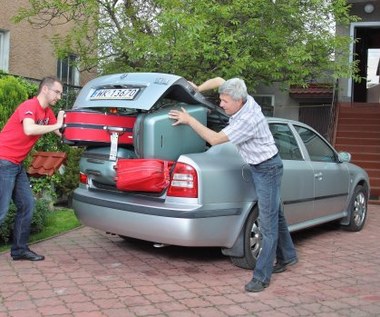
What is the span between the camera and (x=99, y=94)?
5234mm

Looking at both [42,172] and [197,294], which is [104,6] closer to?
[42,172]

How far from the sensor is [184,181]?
192 inches

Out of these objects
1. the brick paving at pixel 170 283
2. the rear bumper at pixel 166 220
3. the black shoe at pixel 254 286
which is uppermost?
the rear bumper at pixel 166 220

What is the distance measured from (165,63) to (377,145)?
270 inches

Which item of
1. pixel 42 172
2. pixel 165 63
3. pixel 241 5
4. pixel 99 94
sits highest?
pixel 241 5

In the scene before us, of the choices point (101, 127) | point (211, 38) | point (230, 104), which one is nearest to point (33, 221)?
point (101, 127)

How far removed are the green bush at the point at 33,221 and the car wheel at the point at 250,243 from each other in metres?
2.55

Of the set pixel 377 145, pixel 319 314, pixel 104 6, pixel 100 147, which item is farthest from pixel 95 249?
pixel 377 145

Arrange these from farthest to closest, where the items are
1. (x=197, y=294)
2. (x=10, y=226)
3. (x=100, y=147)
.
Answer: (x=10, y=226), (x=100, y=147), (x=197, y=294)

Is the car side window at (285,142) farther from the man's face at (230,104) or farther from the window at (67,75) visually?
the window at (67,75)

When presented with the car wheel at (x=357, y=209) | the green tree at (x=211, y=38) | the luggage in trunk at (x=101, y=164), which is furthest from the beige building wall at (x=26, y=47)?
the luggage in trunk at (x=101, y=164)

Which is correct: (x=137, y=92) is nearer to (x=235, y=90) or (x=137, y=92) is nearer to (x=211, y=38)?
(x=235, y=90)

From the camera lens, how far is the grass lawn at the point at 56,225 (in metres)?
6.64

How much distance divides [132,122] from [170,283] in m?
1.54
